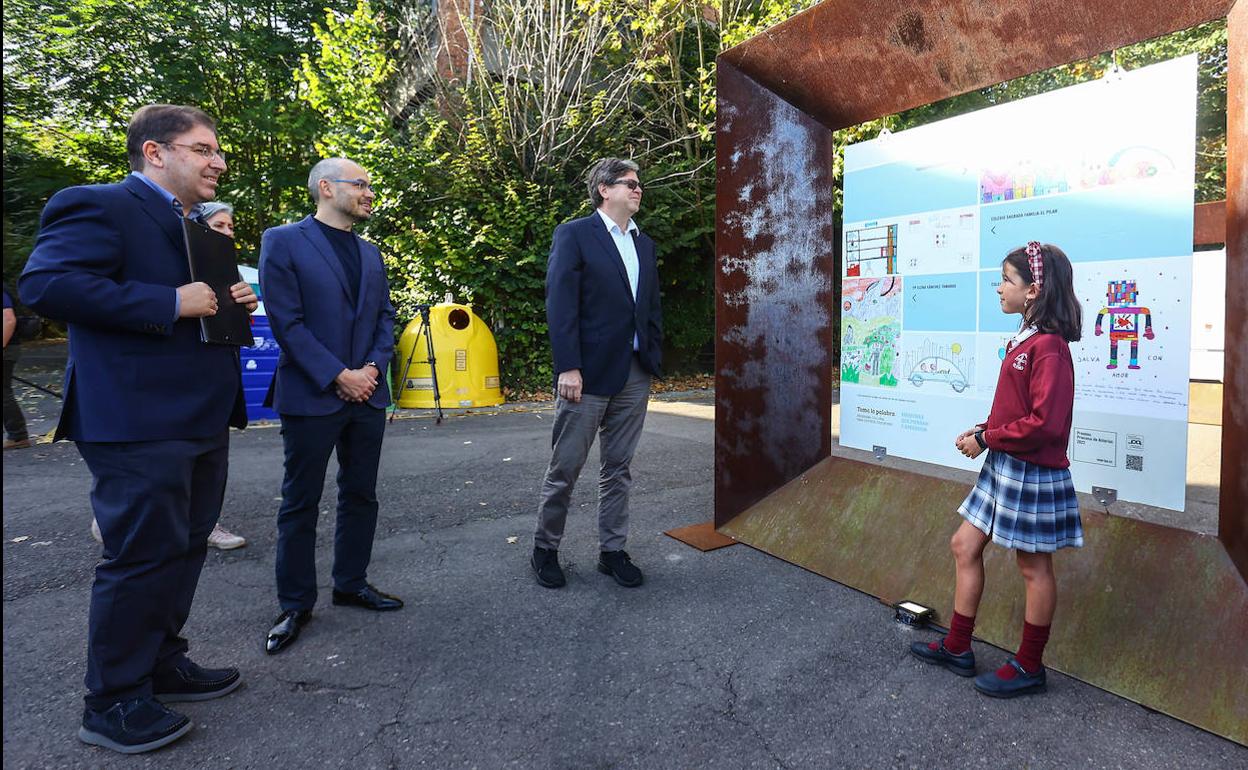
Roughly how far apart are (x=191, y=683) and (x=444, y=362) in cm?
760

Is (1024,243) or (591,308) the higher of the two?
(1024,243)

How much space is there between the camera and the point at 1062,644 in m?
2.85

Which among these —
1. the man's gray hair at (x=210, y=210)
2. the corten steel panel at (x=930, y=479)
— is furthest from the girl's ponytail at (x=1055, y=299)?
the man's gray hair at (x=210, y=210)

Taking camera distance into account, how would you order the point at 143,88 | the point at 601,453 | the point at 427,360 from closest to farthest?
the point at 601,453 < the point at 427,360 < the point at 143,88

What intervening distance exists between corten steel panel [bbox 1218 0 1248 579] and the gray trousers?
7.78ft

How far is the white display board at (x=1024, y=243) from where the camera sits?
283 cm

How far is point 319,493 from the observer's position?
3.16m

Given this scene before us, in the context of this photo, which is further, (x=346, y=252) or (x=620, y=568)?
(x=620, y=568)

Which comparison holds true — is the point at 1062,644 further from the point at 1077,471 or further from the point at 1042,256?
the point at 1042,256

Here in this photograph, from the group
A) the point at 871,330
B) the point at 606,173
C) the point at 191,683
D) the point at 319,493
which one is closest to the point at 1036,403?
the point at 871,330

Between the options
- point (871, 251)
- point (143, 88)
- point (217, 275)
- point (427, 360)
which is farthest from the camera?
point (143, 88)

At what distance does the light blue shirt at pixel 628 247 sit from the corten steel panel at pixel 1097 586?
4.91 ft

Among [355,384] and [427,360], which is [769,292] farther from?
[427,360]

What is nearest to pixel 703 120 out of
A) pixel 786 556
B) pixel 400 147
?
pixel 400 147
